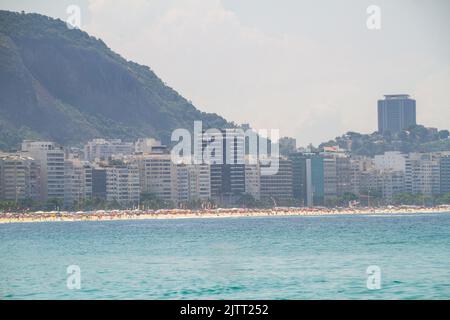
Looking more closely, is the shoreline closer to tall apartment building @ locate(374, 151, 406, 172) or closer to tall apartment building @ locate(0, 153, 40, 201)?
tall apartment building @ locate(0, 153, 40, 201)

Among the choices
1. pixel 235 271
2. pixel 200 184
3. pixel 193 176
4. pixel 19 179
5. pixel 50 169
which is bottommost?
pixel 235 271

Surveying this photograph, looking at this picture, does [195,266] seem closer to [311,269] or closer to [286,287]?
[311,269]

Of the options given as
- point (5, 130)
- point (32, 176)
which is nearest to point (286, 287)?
point (32, 176)

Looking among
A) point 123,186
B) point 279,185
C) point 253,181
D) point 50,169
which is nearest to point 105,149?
point 253,181

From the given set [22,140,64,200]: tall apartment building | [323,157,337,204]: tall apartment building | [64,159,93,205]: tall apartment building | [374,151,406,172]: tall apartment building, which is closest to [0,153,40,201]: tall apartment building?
[22,140,64,200]: tall apartment building

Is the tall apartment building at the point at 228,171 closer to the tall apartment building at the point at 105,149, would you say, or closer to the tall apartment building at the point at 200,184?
the tall apartment building at the point at 200,184

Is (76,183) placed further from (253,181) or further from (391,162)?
(391,162)
